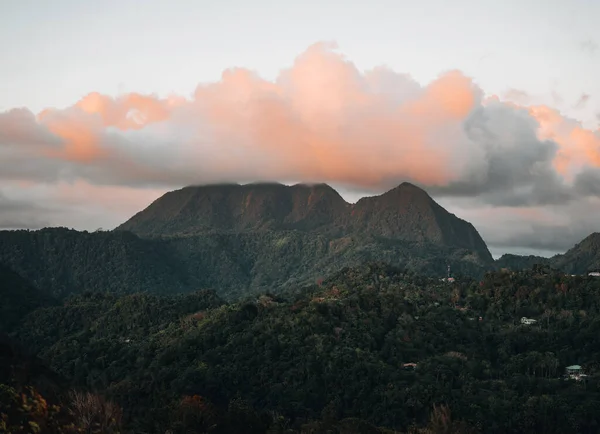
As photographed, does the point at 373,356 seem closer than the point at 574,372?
No

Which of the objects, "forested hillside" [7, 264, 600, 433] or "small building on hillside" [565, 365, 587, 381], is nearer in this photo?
"forested hillside" [7, 264, 600, 433]

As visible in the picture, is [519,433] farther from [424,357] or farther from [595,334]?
[595,334]

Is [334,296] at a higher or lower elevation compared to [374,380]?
higher

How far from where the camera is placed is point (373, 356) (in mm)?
144750

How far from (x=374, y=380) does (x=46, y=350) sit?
8588cm

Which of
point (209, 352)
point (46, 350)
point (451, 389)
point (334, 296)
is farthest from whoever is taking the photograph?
point (334, 296)

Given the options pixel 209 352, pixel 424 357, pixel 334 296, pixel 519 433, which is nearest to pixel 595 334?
pixel 424 357

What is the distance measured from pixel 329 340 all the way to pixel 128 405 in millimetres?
56415

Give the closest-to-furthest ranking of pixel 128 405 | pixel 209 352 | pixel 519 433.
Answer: pixel 128 405, pixel 519 433, pixel 209 352

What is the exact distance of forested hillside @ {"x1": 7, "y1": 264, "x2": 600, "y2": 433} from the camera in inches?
4685

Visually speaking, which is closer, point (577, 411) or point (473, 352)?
point (577, 411)

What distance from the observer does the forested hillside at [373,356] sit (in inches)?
4685

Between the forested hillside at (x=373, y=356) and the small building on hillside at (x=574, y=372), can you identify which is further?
the small building on hillside at (x=574, y=372)

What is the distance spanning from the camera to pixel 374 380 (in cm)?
13262
